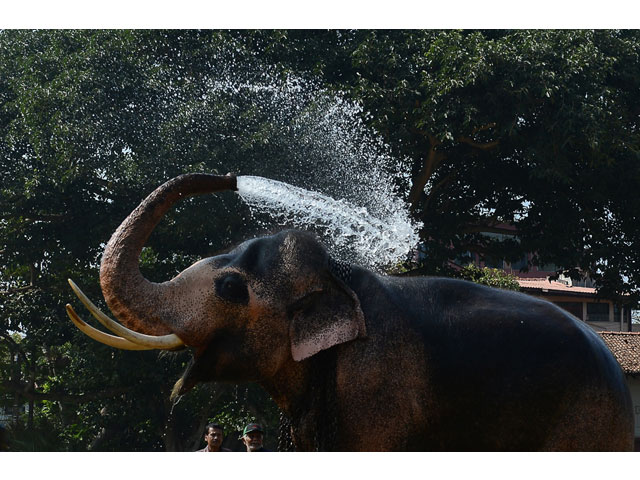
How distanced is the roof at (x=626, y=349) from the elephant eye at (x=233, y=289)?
57.1 ft

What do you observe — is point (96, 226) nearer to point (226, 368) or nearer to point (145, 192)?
point (145, 192)

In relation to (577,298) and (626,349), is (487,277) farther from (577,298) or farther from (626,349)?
(577,298)

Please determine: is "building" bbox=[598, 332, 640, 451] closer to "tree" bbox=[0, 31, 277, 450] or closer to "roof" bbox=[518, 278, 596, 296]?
"roof" bbox=[518, 278, 596, 296]

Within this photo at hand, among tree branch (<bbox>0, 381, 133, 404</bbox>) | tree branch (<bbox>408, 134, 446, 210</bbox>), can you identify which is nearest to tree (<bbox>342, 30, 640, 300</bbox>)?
tree branch (<bbox>408, 134, 446, 210</bbox>)

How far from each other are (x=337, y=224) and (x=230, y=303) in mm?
4674

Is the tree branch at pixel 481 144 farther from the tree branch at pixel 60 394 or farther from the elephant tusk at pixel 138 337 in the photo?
the elephant tusk at pixel 138 337

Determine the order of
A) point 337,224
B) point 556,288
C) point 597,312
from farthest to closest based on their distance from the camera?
point 597,312 → point 556,288 → point 337,224

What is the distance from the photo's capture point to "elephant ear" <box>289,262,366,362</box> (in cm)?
327

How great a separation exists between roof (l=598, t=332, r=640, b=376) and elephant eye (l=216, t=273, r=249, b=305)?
17.4 meters

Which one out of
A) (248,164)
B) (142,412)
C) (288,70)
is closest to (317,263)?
(248,164)

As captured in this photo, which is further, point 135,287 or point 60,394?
point 60,394

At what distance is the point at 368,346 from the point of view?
3254 millimetres

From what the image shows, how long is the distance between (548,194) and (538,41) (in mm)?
2426

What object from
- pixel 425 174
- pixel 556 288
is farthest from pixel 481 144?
pixel 556 288
